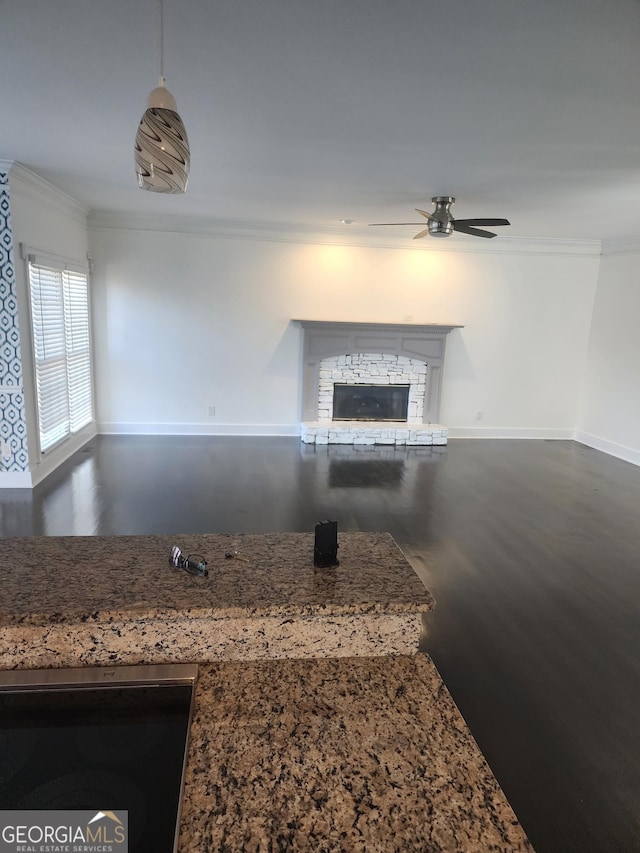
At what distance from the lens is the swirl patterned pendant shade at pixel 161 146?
1377 mm

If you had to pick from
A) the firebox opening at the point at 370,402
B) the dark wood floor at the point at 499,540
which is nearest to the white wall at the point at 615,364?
the dark wood floor at the point at 499,540

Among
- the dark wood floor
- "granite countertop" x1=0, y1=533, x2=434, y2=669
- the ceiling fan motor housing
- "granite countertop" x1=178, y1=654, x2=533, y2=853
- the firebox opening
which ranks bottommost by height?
the dark wood floor

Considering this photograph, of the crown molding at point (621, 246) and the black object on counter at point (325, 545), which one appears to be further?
the crown molding at point (621, 246)

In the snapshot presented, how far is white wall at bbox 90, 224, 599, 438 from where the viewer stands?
6.59 metres

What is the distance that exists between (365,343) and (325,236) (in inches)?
57.4

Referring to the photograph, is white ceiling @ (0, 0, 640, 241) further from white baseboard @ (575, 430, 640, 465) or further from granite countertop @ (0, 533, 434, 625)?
white baseboard @ (575, 430, 640, 465)

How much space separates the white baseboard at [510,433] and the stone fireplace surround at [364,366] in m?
0.53

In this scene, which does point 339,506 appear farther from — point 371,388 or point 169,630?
point 169,630

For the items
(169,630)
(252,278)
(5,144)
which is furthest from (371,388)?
(169,630)

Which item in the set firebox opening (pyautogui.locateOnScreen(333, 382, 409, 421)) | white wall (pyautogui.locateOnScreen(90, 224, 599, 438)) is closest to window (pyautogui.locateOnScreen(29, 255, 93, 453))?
white wall (pyautogui.locateOnScreen(90, 224, 599, 438))

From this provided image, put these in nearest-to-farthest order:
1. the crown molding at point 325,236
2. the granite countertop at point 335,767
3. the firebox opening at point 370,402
A: the granite countertop at point 335,767, the crown molding at point 325,236, the firebox opening at point 370,402

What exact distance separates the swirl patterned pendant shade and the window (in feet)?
12.7

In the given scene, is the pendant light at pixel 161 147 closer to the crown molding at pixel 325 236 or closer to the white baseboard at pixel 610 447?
the crown molding at pixel 325 236

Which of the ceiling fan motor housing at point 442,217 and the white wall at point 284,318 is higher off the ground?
the ceiling fan motor housing at point 442,217
